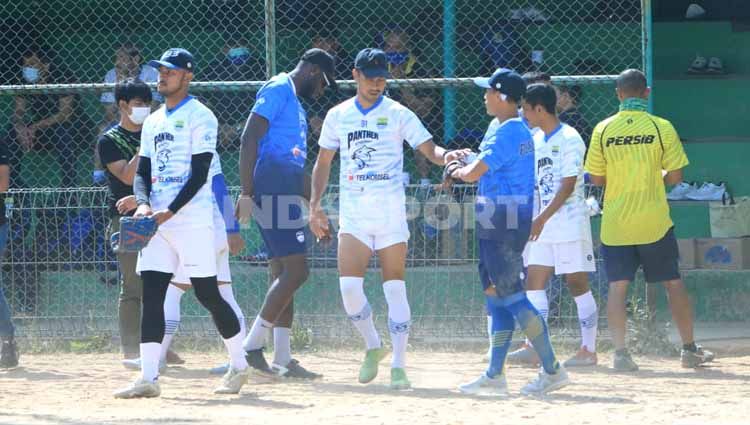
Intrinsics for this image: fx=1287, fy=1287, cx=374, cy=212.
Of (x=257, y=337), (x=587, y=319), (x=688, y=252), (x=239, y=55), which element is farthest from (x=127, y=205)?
(x=688, y=252)

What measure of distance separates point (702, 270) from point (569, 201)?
2.94 meters

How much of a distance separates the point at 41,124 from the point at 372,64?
211 inches

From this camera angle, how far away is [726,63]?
13539 millimetres

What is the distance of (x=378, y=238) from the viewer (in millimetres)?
7523

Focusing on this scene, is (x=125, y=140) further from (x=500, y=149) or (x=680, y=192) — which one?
(x=680, y=192)

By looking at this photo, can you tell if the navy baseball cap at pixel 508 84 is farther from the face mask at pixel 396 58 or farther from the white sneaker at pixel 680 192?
the white sneaker at pixel 680 192

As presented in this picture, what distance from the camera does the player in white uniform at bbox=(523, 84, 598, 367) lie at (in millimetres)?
8289

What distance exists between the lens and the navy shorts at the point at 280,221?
25.6ft

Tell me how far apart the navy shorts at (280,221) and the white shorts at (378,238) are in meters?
0.41

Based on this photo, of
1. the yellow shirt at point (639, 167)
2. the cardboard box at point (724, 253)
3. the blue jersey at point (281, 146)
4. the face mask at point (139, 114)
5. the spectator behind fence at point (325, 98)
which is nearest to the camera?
the blue jersey at point (281, 146)

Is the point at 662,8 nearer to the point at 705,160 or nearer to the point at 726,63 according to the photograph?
the point at 726,63

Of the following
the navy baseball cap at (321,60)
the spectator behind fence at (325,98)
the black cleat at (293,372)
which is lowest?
the black cleat at (293,372)

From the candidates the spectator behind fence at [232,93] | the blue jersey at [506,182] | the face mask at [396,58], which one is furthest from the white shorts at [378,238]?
the spectator behind fence at [232,93]

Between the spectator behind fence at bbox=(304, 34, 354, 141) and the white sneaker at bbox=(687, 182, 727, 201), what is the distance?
349 centimetres
